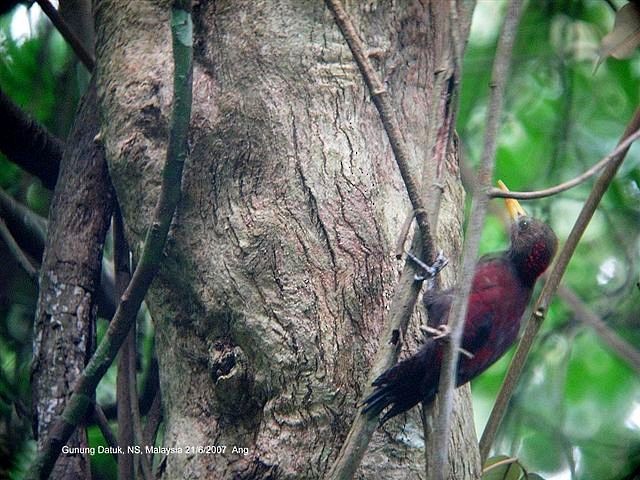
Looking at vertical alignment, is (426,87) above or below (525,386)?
above

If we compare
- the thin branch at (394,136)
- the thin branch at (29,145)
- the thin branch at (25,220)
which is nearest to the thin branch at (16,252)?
the thin branch at (25,220)

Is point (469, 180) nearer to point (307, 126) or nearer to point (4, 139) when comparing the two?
point (307, 126)

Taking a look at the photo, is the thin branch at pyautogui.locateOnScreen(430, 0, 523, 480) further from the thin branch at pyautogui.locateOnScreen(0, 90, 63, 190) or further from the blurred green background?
the thin branch at pyautogui.locateOnScreen(0, 90, 63, 190)

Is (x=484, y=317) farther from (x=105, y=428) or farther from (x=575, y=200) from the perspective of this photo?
(x=575, y=200)

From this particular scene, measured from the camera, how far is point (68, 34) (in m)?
2.10

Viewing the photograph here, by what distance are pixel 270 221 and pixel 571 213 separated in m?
1.53

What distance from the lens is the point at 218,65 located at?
1745 millimetres

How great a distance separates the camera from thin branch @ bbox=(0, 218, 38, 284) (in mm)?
2029

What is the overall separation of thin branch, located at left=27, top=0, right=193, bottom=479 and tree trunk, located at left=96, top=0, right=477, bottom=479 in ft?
0.23

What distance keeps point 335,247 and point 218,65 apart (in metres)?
0.49

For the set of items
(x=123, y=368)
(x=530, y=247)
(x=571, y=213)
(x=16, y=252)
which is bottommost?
(x=571, y=213)

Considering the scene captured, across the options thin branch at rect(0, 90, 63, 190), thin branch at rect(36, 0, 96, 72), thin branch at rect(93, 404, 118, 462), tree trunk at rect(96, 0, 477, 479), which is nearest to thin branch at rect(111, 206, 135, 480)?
thin branch at rect(93, 404, 118, 462)

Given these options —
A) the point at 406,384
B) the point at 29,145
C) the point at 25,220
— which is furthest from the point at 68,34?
the point at 406,384

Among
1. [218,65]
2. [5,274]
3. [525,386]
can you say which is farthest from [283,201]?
[525,386]
